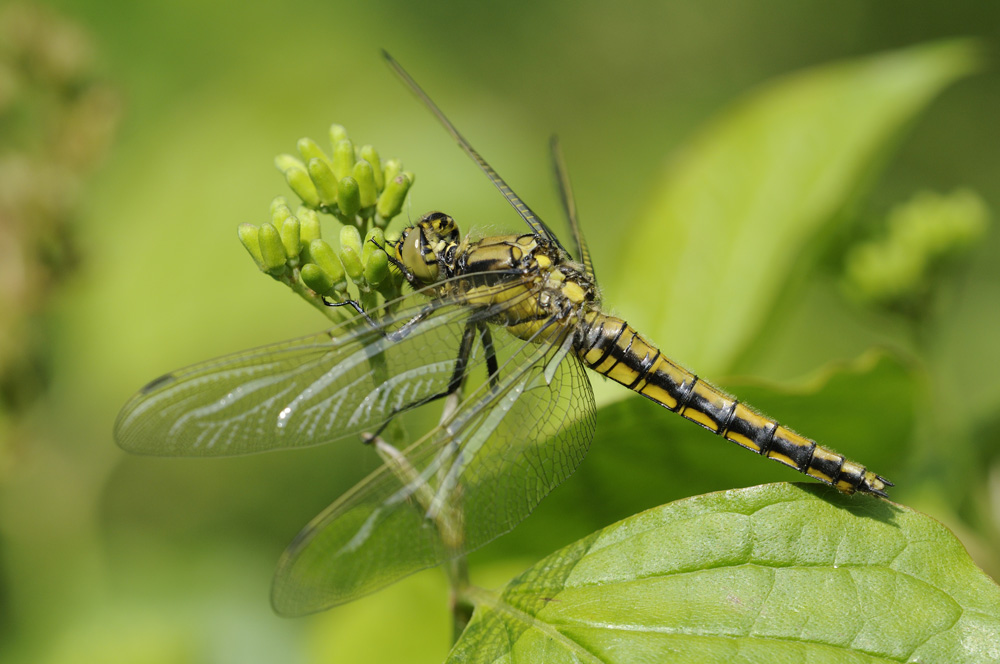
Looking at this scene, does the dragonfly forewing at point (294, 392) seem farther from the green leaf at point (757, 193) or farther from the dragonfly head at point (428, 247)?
the green leaf at point (757, 193)

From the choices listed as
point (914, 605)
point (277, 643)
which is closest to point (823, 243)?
point (914, 605)

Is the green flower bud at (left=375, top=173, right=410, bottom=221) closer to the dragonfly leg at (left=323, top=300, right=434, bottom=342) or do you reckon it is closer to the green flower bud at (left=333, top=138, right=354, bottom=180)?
the green flower bud at (left=333, top=138, right=354, bottom=180)

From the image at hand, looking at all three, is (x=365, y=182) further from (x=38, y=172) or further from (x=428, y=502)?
(x=38, y=172)

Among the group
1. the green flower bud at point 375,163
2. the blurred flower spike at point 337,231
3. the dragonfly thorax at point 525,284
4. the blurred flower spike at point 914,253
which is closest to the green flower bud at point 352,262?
the blurred flower spike at point 337,231

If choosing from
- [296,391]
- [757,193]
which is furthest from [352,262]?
[757,193]

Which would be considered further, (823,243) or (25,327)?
(25,327)

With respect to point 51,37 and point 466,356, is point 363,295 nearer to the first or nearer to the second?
point 466,356

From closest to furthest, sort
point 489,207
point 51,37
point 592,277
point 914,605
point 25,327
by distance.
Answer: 1. point 914,605
2. point 592,277
3. point 25,327
4. point 51,37
5. point 489,207
